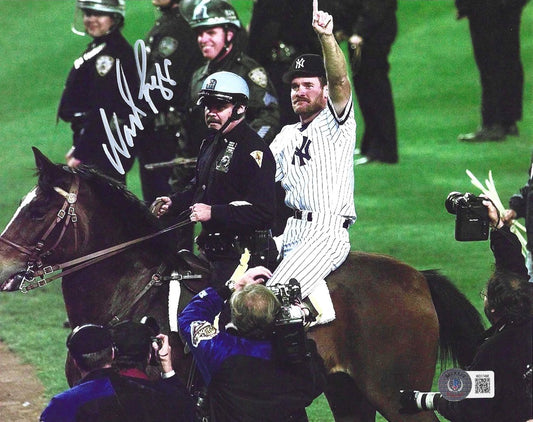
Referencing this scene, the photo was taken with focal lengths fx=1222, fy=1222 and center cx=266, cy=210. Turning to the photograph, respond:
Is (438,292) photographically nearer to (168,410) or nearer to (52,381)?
(168,410)

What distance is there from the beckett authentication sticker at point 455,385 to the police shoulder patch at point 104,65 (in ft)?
15.1

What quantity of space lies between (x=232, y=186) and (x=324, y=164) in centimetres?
46

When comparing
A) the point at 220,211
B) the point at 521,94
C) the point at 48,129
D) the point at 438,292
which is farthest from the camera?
the point at 48,129

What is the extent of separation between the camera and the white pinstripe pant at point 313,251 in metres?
5.80

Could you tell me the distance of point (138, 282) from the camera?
5.98 m

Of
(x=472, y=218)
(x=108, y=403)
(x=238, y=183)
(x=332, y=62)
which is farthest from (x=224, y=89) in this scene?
(x=108, y=403)

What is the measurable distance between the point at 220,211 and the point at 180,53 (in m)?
3.72

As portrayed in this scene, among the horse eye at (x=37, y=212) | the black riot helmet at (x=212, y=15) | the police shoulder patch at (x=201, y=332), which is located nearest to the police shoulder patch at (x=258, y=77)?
the black riot helmet at (x=212, y=15)

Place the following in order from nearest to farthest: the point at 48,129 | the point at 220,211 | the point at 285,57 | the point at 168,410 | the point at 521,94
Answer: the point at 168,410
the point at 220,211
the point at 285,57
the point at 521,94
the point at 48,129

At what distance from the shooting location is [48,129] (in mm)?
14422

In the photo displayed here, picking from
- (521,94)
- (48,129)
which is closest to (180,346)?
(521,94)

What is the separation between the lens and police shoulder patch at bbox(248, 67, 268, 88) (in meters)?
7.96

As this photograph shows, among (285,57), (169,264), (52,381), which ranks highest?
(285,57)

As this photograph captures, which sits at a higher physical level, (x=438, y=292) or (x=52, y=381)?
(x=438, y=292)
